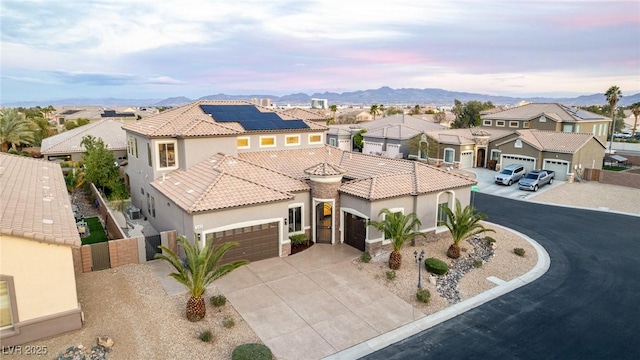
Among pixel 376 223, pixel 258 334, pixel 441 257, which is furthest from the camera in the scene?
pixel 441 257

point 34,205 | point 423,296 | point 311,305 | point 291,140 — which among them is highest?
point 291,140

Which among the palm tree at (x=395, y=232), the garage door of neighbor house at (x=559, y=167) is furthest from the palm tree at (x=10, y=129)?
the garage door of neighbor house at (x=559, y=167)

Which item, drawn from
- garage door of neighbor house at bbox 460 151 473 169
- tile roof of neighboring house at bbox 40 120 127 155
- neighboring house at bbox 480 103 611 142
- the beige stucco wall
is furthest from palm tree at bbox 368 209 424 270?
neighboring house at bbox 480 103 611 142

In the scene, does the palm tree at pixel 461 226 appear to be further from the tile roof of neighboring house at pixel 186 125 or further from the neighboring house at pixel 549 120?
the neighboring house at pixel 549 120

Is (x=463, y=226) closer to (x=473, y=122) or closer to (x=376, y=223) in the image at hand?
(x=376, y=223)

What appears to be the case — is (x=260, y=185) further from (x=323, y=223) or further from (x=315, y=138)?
(x=315, y=138)

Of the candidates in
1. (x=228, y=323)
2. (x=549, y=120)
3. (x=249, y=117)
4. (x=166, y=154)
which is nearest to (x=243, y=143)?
(x=249, y=117)

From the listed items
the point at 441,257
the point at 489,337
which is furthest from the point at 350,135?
the point at 489,337
